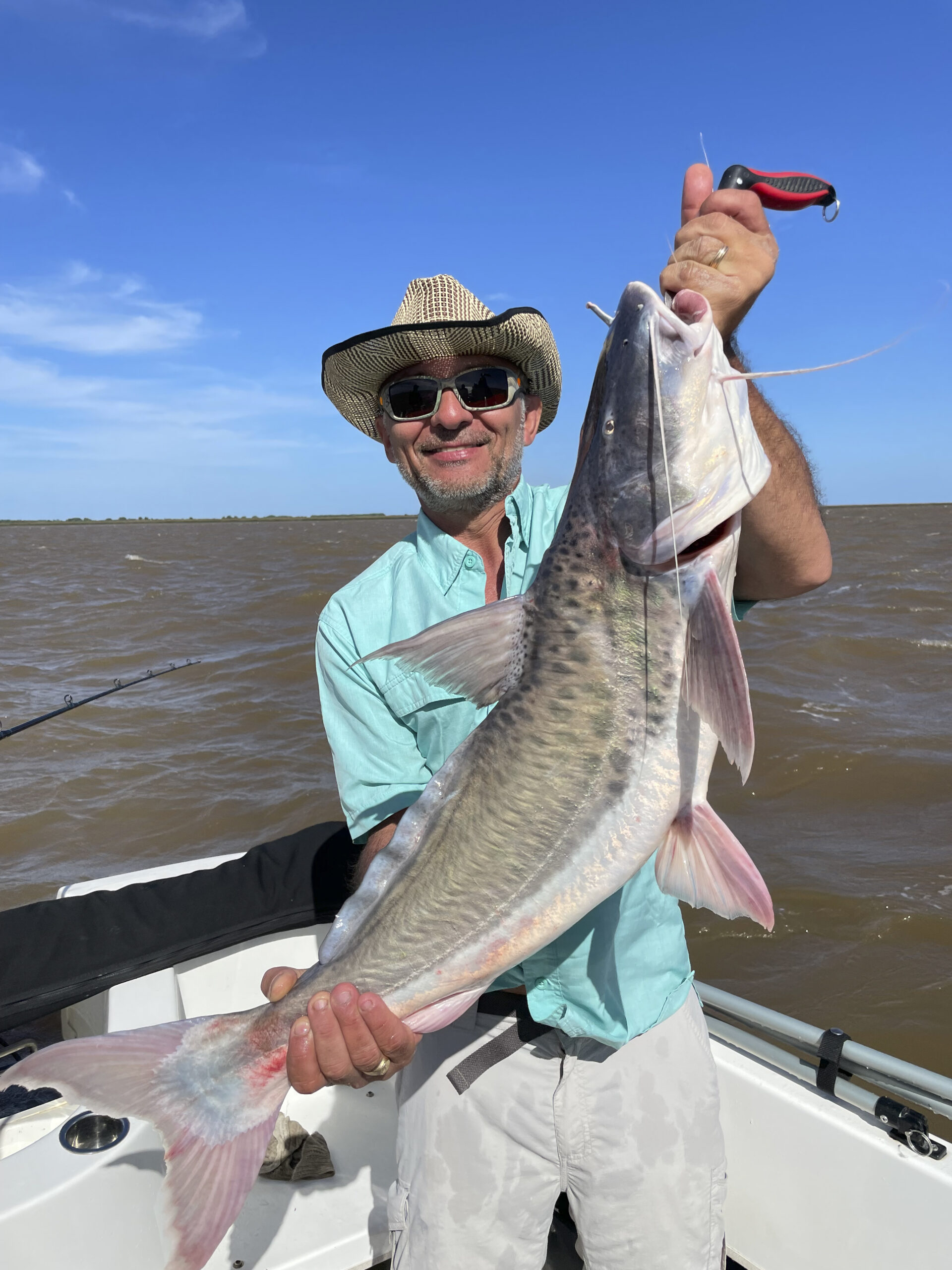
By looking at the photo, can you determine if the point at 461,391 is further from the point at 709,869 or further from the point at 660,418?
the point at 709,869

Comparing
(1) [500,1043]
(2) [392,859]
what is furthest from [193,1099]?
(1) [500,1043]

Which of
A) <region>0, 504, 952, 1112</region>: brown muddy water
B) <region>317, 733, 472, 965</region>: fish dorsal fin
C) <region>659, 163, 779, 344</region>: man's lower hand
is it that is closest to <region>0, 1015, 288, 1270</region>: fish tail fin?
<region>317, 733, 472, 965</region>: fish dorsal fin

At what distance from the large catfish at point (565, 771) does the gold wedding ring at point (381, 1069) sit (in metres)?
0.13

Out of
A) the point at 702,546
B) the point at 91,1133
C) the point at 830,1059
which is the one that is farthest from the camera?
the point at 830,1059

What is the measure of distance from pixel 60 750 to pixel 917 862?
32.8 feet

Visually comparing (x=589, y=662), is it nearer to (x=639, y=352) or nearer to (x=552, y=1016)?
(x=639, y=352)

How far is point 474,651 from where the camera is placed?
238 cm

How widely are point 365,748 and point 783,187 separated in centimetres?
203

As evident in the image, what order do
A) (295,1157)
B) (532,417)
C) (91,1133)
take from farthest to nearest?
1. (295,1157)
2. (532,417)
3. (91,1133)

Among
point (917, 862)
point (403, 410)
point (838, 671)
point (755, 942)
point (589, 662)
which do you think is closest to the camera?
point (589, 662)

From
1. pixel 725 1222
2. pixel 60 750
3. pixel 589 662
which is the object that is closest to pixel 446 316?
pixel 589 662

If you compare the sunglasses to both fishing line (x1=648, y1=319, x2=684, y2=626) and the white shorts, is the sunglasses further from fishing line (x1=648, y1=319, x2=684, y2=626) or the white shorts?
the white shorts

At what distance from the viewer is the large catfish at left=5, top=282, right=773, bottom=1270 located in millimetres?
2059

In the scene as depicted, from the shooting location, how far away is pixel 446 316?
3.22 m
